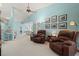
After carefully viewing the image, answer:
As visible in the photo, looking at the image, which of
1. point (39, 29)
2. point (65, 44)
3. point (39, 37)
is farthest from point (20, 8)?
point (65, 44)

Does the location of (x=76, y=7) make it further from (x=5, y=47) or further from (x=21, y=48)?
(x=5, y=47)

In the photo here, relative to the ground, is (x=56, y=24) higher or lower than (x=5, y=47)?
higher

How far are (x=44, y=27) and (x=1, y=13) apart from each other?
95 cm

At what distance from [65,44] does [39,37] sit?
57 cm

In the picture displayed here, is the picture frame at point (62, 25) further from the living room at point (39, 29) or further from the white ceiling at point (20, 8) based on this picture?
the white ceiling at point (20, 8)

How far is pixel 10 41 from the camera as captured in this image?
2670mm

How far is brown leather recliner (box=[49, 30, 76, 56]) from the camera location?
2.61m

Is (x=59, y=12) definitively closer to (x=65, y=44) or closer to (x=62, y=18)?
(x=62, y=18)

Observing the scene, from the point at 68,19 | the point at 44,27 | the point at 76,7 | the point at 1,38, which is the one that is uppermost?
the point at 76,7

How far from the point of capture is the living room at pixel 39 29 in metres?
2.64

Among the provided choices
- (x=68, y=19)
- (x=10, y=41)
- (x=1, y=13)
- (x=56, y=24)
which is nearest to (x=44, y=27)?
(x=56, y=24)

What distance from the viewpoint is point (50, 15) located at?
8.82ft

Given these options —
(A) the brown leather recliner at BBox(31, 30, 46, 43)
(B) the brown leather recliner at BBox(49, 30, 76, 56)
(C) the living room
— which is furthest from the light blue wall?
(A) the brown leather recliner at BBox(31, 30, 46, 43)

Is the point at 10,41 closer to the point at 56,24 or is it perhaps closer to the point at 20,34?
the point at 20,34
